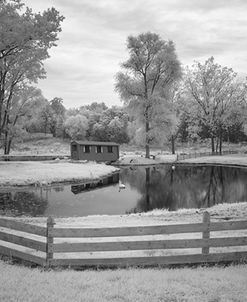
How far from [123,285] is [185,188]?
24114 mm

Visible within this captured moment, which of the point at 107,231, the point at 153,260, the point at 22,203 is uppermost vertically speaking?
the point at 107,231

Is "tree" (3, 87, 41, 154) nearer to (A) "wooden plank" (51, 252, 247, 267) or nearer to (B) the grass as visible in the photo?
(A) "wooden plank" (51, 252, 247, 267)

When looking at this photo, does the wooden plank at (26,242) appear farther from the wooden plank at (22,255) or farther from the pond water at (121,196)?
the pond water at (121,196)

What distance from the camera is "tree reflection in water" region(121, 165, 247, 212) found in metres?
23.9

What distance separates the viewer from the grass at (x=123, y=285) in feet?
20.7

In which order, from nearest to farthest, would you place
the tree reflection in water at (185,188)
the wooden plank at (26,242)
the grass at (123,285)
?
the grass at (123,285), the wooden plank at (26,242), the tree reflection in water at (185,188)

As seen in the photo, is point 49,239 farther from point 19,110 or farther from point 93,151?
point 19,110

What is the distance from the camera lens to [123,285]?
22.5 ft

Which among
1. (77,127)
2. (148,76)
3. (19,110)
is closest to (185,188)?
(148,76)

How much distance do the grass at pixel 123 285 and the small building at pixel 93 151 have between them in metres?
44.6

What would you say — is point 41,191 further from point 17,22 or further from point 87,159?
point 87,159

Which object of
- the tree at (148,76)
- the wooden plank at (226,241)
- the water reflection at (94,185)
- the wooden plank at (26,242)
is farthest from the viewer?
the tree at (148,76)

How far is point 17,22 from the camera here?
2550 cm

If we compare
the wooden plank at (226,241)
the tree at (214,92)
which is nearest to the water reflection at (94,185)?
the wooden plank at (226,241)
